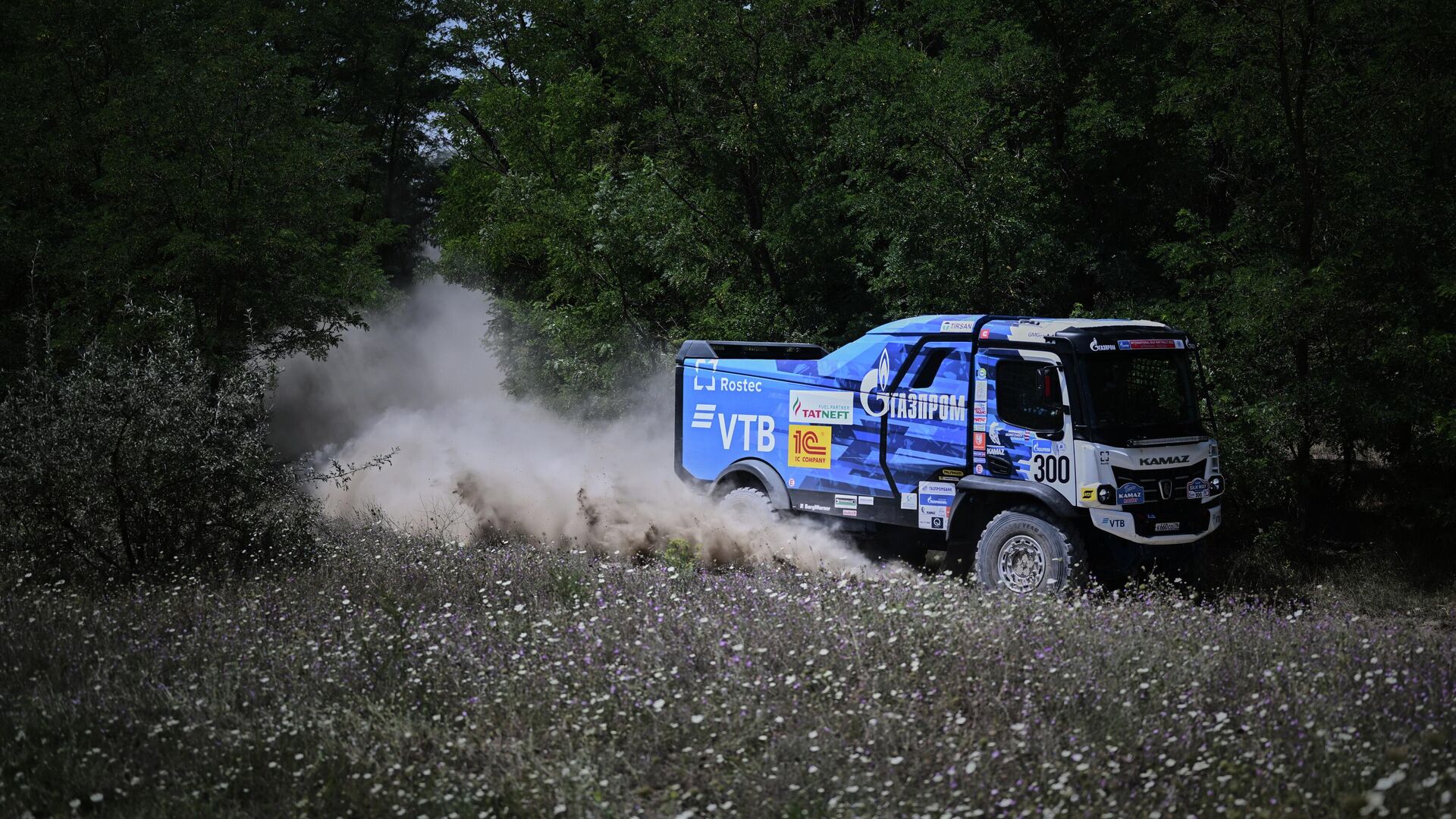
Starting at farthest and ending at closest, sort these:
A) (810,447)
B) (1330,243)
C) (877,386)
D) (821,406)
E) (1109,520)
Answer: (1330,243), (810,447), (821,406), (877,386), (1109,520)

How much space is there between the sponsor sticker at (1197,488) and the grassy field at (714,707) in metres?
1.58

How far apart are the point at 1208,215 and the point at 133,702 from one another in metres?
17.6

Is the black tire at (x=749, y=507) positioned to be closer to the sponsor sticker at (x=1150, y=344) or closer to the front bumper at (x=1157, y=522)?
the front bumper at (x=1157, y=522)

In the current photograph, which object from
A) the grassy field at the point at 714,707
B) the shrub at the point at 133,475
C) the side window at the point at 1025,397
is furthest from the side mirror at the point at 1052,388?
the shrub at the point at 133,475

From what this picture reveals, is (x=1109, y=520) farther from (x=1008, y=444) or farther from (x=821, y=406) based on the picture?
(x=821, y=406)

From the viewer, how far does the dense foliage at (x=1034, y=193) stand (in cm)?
1353

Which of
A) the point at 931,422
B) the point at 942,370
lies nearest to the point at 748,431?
the point at 931,422

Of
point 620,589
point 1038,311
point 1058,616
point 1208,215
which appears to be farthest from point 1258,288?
point 620,589

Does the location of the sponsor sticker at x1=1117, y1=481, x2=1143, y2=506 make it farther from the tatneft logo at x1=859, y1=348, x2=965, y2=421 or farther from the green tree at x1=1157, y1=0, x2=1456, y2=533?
the green tree at x1=1157, y1=0, x2=1456, y2=533

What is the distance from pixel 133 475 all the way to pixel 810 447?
20.5 ft

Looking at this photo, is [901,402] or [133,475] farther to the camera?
[901,402]

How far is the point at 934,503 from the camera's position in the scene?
10922mm

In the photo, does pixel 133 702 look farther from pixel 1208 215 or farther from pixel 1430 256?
pixel 1208 215

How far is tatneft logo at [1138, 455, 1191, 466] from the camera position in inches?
395
